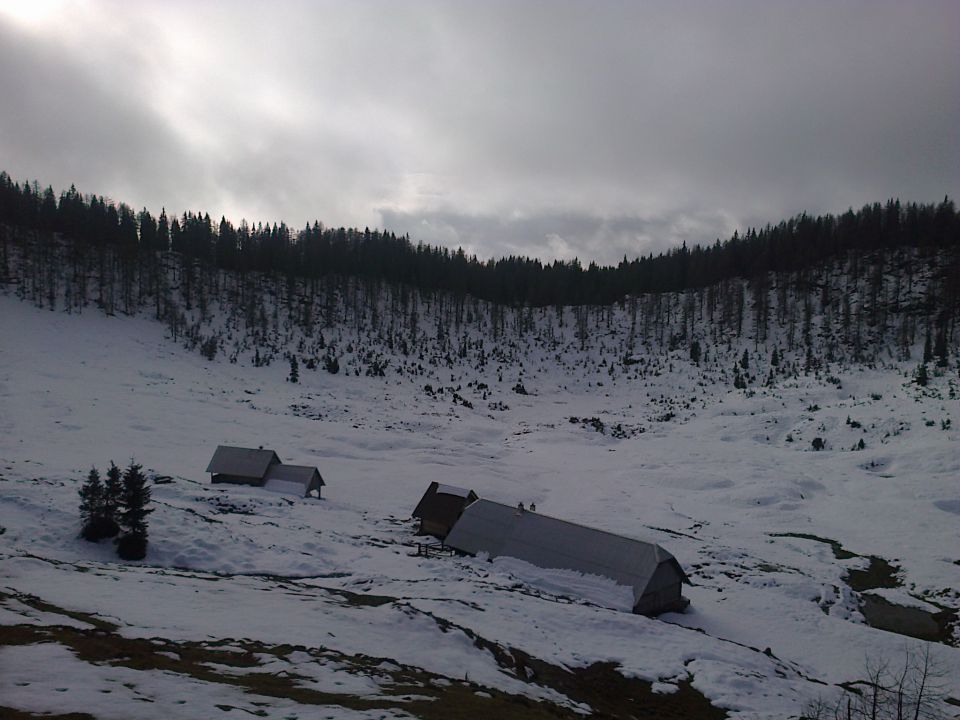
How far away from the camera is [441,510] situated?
113 feet

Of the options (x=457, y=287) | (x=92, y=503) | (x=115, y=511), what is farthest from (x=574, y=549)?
(x=457, y=287)

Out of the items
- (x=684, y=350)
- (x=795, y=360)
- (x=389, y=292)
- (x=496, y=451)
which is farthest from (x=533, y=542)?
(x=389, y=292)

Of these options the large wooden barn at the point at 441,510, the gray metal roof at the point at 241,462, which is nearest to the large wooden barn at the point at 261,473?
the gray metal roof at the point at 241,462

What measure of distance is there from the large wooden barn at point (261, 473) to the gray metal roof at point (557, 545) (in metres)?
13.1

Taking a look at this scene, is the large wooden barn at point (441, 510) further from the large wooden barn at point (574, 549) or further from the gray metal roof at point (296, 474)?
the gray metal roof at point (296, 474)

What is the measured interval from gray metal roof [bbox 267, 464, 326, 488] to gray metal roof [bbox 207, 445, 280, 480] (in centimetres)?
61

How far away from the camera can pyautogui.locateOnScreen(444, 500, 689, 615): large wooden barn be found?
2564 centimetres

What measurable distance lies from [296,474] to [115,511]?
1452 cm

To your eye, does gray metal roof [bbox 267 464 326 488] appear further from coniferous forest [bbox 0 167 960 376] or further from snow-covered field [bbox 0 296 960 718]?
coniferous forest [bbox 0 167 960 376]

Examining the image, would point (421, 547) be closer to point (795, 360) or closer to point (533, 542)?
point (533, 542)

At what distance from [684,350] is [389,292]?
6527 centimetres

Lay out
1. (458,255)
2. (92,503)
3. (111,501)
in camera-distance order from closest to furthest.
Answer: (92,503)
(111,501)
(458,255)

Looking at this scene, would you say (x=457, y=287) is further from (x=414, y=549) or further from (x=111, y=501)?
(x=111, y=501)

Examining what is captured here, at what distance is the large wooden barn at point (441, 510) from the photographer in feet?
112
